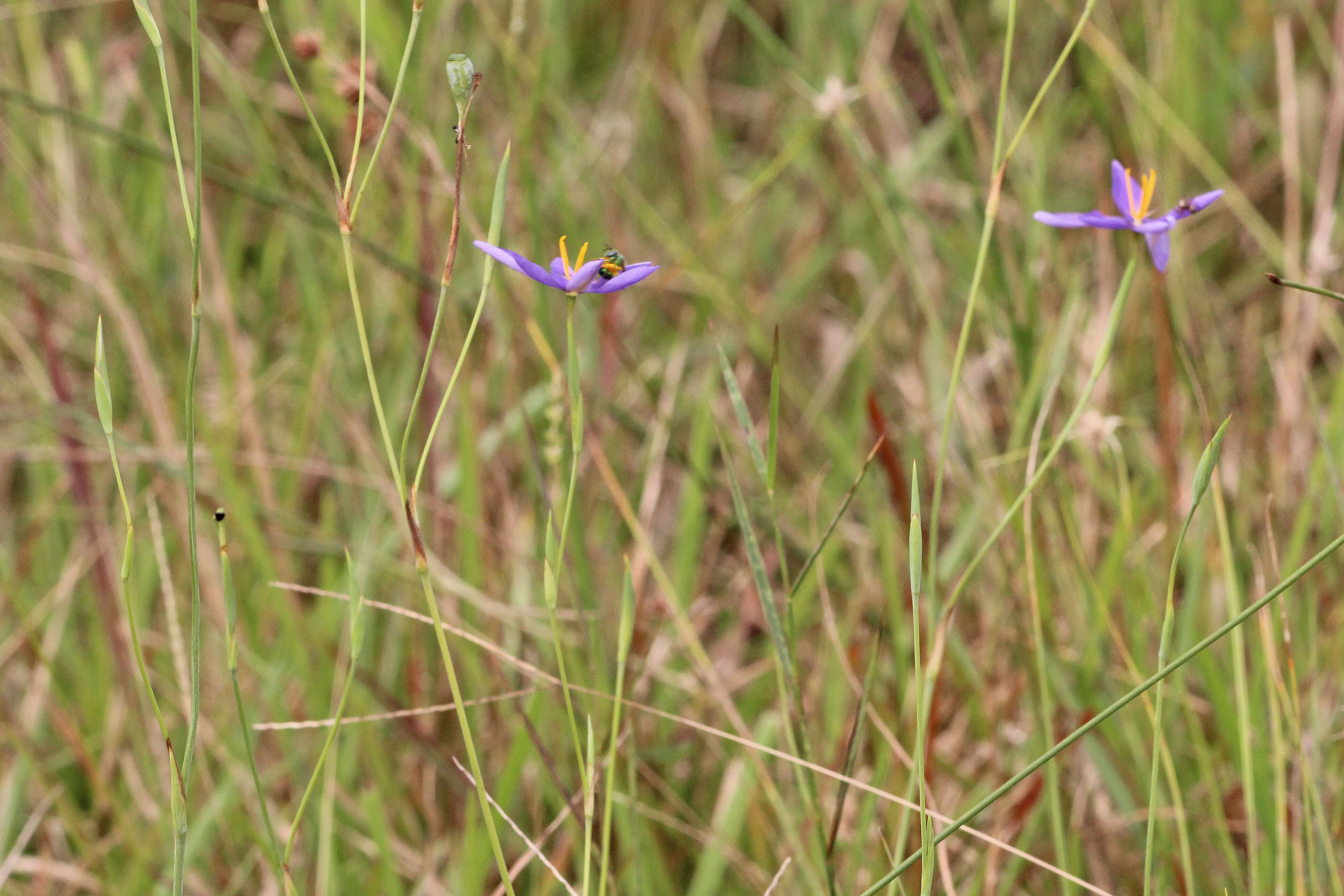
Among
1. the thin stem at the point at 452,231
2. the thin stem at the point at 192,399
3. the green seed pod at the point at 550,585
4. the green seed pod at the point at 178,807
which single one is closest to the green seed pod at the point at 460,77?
the thin stem at the point at 452,231

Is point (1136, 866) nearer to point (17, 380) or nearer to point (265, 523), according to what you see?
point (265, 523)

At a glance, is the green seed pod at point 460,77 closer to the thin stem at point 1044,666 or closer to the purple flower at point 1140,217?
the purple flower at point 1140,217

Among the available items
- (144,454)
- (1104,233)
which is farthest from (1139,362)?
(144,454)

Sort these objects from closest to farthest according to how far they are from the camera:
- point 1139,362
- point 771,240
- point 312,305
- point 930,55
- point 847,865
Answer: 1. point 847,865
2. point 930,55
3. point 312,305
4. point 1139,362
5. point 771,240

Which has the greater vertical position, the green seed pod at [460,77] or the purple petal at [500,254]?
the green seed pod at [460,77]

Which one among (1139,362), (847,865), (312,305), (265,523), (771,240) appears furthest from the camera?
(771,240)

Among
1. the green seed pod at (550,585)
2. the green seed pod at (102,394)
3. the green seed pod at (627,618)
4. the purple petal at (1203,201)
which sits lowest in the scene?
the green seed pod at (627,618)

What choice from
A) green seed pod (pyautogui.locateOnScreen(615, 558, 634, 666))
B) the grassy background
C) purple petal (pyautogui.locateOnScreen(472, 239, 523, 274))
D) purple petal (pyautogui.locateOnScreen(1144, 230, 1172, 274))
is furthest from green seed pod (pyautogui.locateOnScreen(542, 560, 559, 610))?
purple petal (pyautogui.locateOnScreen(1144, 230, 1172, 274))
